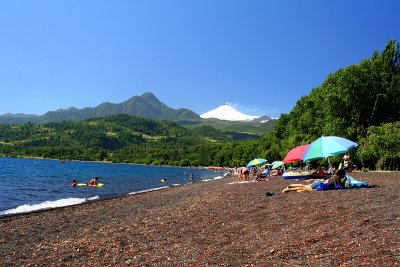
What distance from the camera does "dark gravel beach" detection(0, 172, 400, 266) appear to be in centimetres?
862

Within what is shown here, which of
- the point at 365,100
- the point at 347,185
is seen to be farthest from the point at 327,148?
the point at 365,100

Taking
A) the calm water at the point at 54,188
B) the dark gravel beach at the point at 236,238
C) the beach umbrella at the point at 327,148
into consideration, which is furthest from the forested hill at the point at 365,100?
the dark gravel beach at the point at 236,238

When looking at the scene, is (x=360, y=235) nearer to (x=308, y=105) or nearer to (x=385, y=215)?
(x=385, y=215)

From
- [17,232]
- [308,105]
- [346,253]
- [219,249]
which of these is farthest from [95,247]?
[308,105]

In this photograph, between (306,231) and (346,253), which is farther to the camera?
(306,231)

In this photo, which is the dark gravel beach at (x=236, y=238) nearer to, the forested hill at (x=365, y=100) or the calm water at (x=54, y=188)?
the calm water at (x=54, y=188)

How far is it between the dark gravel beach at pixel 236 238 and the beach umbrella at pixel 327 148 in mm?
5162

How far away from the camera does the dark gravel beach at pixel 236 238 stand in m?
8.62

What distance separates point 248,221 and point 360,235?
18.2 feet

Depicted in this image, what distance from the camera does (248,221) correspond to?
1426cm

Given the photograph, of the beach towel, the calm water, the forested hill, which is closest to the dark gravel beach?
the beach towel

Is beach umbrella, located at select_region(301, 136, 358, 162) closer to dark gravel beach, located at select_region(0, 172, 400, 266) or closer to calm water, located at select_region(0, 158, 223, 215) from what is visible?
dark gravel beach, located at select_region(0, 172, 400, 266)

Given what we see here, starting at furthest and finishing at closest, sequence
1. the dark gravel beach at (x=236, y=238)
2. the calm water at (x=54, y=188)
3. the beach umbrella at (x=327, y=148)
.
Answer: the calm water at (x=54, y=188) < the beach umbrella at (x=327, y=148) < the dark gravel beach at (x=236, y=238)

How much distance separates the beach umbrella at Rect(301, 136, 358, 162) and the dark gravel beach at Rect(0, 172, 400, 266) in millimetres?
5162
